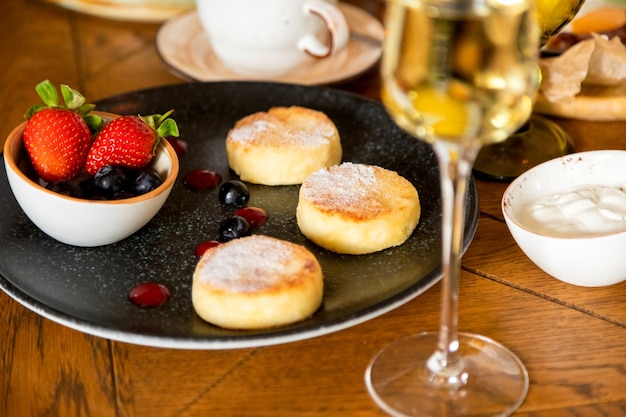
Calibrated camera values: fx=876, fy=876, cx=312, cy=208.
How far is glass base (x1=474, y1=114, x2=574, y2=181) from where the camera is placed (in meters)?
1.16

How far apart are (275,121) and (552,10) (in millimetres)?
374

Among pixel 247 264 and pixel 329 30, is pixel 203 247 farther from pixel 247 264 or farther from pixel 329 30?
pixel 329 30

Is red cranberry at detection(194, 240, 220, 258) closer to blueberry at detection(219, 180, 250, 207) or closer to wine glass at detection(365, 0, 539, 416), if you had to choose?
blueberry at detection(219, 180, 250, 207)

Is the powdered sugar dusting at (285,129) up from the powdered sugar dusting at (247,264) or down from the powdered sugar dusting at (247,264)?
down

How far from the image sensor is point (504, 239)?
102cm

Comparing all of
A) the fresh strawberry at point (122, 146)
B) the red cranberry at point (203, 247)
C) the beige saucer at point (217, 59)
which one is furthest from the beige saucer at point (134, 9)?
the red cranberry at point (203, 247)

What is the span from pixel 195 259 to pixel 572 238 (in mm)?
395

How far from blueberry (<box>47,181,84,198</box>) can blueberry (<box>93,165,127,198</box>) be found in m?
0.02

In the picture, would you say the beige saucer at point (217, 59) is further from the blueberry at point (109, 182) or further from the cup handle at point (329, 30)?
the blueberry at point (109, 182)

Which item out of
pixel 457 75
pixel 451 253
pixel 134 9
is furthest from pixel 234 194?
pixel 134 9

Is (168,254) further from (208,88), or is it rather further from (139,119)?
(208,88)

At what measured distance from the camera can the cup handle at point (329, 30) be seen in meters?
1.34

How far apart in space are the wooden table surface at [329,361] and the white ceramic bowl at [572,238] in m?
0.03

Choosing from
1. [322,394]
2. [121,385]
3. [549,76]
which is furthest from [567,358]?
[549,76]
